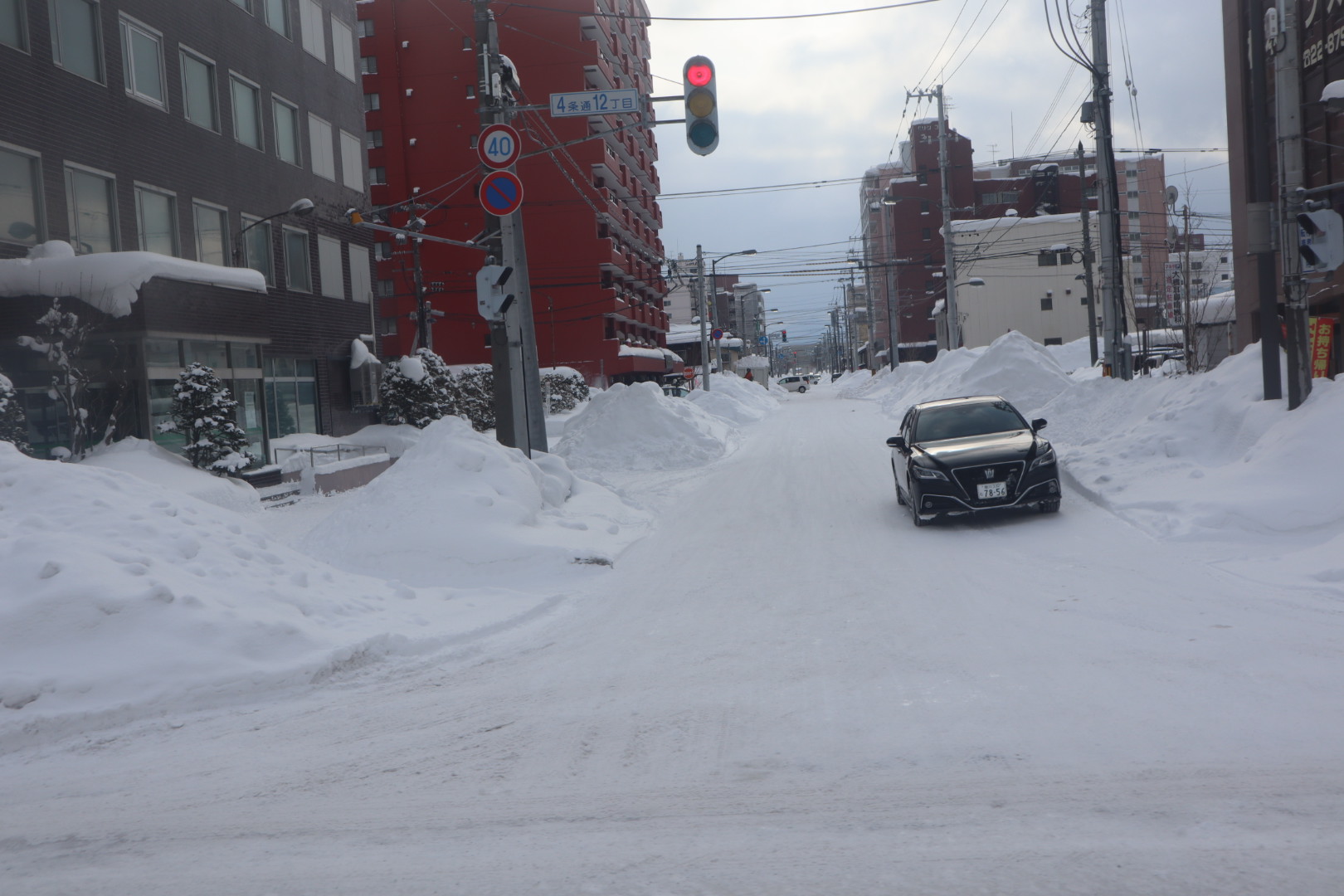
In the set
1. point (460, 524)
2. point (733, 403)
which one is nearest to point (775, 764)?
point (460, 524)

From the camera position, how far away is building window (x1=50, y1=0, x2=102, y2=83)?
64.2ft

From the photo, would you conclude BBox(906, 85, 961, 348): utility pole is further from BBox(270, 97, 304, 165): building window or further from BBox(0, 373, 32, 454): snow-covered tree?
BBox(0, 373, 32, 454): snow-covered tree

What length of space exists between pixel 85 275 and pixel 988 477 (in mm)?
16459

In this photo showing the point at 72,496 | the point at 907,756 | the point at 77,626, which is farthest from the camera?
the point at 72,496

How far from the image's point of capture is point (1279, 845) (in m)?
3.73

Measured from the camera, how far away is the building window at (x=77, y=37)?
19.6m

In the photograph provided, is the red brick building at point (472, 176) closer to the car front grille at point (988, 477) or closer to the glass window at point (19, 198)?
the glass window at point (19, 198)

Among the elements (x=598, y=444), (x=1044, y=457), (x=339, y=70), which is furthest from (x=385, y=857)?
(x=339, y=70)

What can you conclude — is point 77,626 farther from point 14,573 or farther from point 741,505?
point 741,505

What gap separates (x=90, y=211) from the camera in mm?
20344

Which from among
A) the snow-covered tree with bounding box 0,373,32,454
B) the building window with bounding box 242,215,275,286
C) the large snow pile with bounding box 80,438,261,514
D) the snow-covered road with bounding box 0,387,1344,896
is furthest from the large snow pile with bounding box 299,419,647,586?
the building window with bounding box 242,215,275,286

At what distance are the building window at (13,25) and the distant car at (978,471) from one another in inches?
679

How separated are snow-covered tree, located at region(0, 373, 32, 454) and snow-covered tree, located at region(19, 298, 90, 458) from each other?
2.41ft

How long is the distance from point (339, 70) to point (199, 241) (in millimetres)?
11029
